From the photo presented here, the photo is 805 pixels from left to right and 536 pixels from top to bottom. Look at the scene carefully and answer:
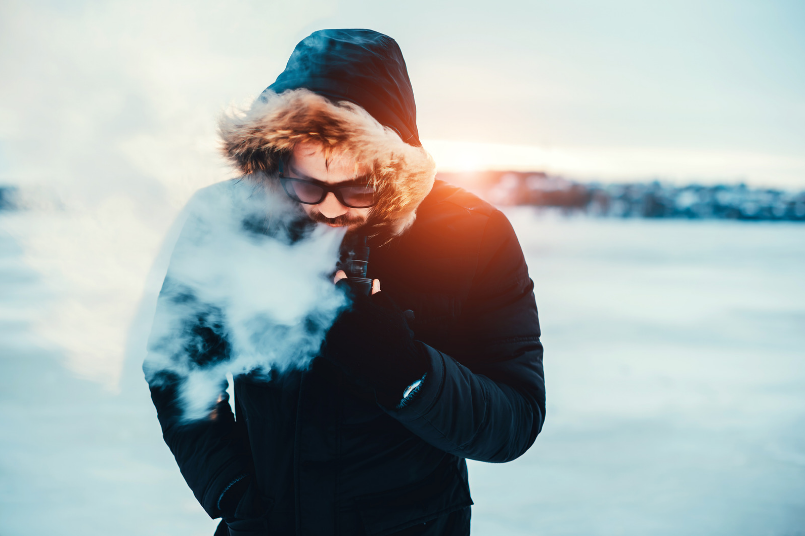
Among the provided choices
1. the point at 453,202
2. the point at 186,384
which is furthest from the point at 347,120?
the point at 186,384

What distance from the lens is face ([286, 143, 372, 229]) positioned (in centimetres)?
111

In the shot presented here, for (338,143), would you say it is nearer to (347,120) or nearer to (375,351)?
(347,120)

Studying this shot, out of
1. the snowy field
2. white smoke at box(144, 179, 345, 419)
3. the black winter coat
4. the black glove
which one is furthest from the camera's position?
the snowy field

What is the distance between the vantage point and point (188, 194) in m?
1.30

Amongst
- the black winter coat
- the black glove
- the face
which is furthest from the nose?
the black glove

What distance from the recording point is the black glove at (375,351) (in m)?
0.91

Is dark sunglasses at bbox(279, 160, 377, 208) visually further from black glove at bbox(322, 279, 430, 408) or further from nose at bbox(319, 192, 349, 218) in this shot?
black glove at bbox(322, 279, 430, 408)

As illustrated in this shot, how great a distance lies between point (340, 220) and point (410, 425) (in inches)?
20.4

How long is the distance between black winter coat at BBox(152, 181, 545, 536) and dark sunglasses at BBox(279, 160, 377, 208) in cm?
14

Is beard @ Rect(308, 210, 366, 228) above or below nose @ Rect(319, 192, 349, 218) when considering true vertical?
below

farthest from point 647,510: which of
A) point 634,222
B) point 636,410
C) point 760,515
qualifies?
point 634,222

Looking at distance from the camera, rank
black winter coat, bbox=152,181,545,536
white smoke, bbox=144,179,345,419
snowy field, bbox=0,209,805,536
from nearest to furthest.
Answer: black winter coat, bbox=152,181,545,536 → white smoke, bbox=144,179,345,419 → snowy field, bbox=0,209,805,536

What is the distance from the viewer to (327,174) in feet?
3.64

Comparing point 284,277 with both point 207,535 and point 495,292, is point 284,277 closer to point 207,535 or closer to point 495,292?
point 495,292
